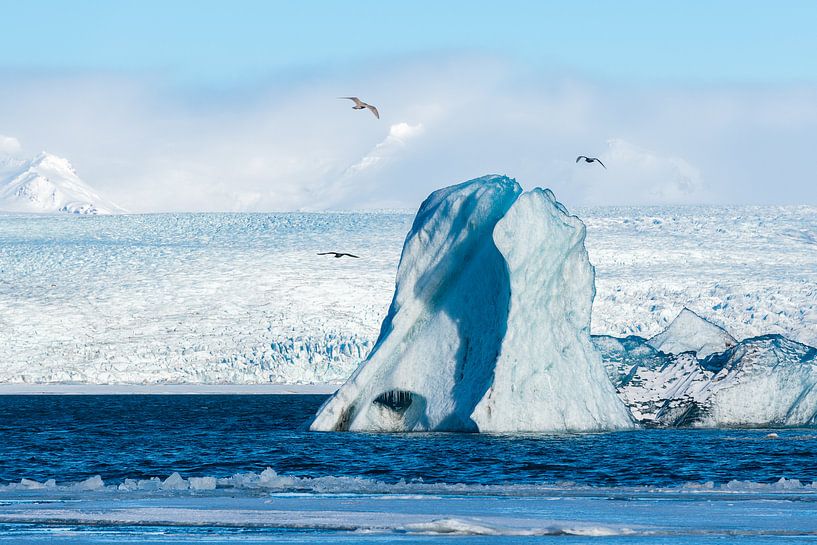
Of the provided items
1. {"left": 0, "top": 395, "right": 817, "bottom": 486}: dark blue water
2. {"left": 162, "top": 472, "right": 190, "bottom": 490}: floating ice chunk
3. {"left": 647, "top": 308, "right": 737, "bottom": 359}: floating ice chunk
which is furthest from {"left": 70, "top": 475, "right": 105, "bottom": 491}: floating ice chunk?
{"left": 647, "top": 308, "right": 737, "bottom": 359}: floating ice chunk

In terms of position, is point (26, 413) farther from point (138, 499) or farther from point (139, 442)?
point (138, 499)

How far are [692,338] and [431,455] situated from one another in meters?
18.1

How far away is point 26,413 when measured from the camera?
65.7 metres

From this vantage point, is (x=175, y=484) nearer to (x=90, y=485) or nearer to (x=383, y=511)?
(x=90, y=485)

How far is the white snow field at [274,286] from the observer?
90.6 meters

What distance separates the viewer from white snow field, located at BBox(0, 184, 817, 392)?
3565 inches

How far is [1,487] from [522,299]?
18.0 meters

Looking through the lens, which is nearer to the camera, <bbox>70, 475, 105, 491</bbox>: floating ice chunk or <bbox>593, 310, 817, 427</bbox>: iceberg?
<bbox>70, 475, 105, 491</bbox>: floating ice chunk

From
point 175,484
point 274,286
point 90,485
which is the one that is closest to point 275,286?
point 274,286

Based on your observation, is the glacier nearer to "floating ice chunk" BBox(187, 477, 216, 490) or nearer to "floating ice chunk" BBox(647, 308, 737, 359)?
"floating ice chunk" BBox(647, 308, 737, 359)

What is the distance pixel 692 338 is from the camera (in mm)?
46125

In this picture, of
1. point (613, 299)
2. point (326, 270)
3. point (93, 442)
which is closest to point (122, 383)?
point (326, 270)

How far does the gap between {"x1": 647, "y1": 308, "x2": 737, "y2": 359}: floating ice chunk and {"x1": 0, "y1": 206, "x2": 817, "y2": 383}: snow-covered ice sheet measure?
36.5 metres

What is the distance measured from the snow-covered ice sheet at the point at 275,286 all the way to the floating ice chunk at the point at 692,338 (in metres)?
36.5
